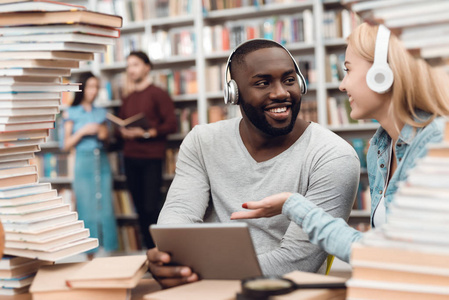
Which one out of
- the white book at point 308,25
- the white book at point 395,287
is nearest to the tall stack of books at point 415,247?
the white book at point 395,287

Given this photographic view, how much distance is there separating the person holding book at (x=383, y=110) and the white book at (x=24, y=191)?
0.48 m

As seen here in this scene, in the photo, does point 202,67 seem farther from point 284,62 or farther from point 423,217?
point 423,217

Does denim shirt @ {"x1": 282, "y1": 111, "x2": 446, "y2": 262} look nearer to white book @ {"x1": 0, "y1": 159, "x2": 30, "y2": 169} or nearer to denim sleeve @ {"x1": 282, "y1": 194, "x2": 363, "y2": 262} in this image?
denim sleeve @ {"x1": 282, "y1": 194, "x2": 363, "y2": 262}

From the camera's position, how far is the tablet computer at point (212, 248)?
0.97 m

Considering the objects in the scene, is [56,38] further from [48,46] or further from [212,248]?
[212,248]

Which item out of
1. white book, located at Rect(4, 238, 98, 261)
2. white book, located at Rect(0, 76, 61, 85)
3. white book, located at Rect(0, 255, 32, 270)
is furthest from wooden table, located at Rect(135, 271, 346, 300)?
white book, located at Rect(0, 76, 61, 85)

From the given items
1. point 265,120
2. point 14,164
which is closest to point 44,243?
point 14,164

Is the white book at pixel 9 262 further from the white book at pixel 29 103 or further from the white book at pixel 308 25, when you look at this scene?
the white book at pixel 308 25

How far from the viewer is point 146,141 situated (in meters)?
4.20

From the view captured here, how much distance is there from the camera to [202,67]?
4453mm

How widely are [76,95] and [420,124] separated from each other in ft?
11.8

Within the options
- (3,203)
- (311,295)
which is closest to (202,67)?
(3,203)

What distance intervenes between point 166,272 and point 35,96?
21.1 inches

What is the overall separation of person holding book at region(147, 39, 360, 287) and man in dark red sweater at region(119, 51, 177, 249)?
2568 mm
